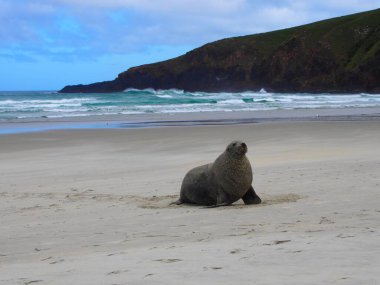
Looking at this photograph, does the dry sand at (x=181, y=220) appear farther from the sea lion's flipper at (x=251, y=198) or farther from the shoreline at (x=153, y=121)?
the shoreline at (x=153, y=121)

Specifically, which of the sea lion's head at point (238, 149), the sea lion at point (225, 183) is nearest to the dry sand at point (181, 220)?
the sea lion at point (225, 183)

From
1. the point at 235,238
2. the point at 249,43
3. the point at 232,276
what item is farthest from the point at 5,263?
the point at 249,43

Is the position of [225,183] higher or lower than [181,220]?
higher

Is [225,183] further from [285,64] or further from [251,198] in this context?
[285,64]

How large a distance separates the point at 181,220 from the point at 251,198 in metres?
1.50

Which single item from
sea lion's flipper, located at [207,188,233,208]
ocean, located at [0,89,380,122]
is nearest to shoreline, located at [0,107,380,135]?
ocean, located at [0,89,380,122]

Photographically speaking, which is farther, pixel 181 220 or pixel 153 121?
pixel 153 121

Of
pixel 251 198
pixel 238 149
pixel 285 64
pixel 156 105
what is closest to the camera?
pixel 251 198

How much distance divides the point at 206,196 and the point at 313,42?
300 ft

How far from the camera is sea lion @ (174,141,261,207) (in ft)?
28.1

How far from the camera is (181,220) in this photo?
729cm

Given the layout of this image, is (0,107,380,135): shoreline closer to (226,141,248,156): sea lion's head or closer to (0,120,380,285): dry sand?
(0,120,380,285): dry sand

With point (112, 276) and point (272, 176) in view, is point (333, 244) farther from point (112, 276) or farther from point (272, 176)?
point (272, 176)

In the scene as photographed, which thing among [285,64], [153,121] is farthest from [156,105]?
[285,64]
